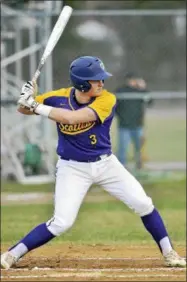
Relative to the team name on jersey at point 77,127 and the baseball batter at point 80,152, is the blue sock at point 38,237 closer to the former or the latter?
the baseball batter at point 80,152

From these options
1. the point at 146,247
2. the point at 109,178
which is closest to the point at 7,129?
the point at 146,247

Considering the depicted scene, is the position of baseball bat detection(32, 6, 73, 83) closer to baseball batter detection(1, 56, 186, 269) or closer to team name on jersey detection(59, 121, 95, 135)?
baseball batter detection(1, 56, 186, 269)

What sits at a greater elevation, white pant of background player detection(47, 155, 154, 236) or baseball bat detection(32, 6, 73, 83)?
baseball bat detection(32, 6, 73, 83)

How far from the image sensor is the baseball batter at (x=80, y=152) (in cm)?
770

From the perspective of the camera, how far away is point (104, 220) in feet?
40.7

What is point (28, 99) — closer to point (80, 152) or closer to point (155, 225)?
point (80, 152)

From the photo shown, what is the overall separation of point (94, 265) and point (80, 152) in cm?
106

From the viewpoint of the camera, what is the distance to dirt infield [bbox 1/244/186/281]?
24.8 ft

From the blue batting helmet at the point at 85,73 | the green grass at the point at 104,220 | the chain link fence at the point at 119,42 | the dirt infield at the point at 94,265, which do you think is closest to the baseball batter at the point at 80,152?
the blue batting helmet at the point at 85,73

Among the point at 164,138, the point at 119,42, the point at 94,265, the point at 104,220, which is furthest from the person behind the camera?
the point at 164,138

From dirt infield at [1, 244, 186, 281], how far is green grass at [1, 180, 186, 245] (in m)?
1.03

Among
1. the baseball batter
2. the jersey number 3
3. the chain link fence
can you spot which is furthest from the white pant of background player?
the chain link fence

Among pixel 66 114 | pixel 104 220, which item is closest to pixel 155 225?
pixel 66 114

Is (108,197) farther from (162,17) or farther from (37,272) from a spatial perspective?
(37,272)
